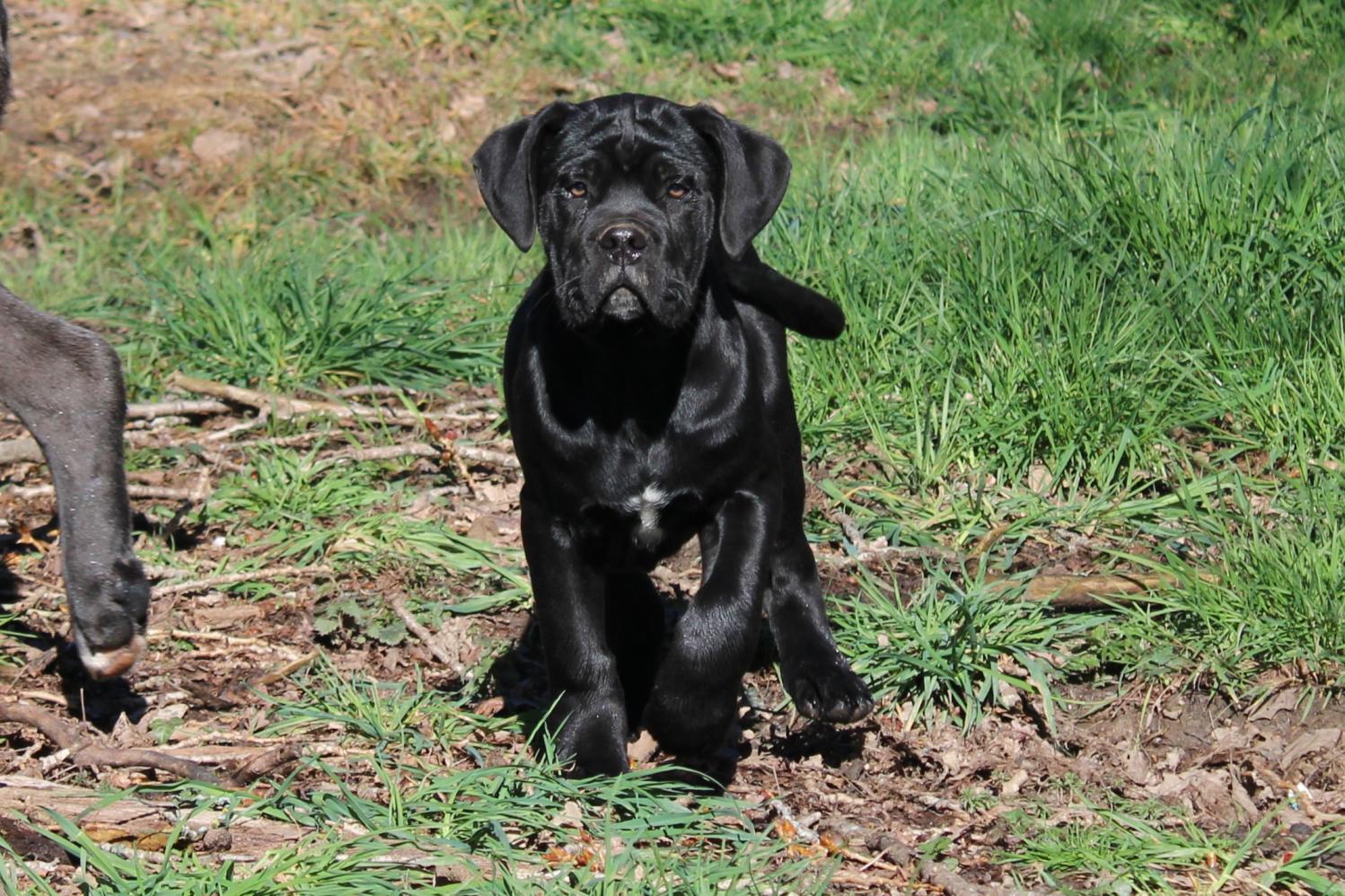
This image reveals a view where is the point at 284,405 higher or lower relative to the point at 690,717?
lower

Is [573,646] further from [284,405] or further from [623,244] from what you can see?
[284,405]

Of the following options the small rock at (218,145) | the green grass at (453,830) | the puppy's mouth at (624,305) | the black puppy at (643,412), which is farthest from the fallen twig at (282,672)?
the small rock at (218,145)

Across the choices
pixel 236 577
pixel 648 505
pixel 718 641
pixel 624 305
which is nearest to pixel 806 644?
pixel 718 641

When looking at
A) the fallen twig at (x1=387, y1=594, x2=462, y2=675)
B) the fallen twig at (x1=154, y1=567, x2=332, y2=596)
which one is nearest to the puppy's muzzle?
the fallen twig at (x1=387, y1=594, x2=462, y2=675)

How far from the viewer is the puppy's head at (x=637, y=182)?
393 cm

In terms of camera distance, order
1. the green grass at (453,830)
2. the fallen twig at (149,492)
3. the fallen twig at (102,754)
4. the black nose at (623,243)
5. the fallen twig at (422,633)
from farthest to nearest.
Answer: the fallen twig at (149,492) → the fallen twig at (422,633) → the black nose at (623,243) → the fallen twig at (102,754) → the green grass at (453,830)

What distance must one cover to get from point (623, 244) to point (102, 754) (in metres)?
1.59

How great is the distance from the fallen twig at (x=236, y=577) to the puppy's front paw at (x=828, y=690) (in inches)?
63.0

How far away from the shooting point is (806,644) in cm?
429

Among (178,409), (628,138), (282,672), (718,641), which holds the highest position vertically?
(628,138)

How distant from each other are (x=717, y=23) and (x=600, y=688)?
6.03 meters

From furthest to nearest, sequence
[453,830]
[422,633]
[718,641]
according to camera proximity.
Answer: [422,633] < [718,641] < [453,830]

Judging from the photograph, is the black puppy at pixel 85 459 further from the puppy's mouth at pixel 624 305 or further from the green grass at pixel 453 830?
the puppy's mouth at pixel 624 305

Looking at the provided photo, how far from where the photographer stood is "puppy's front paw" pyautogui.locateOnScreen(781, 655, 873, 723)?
159 inches
